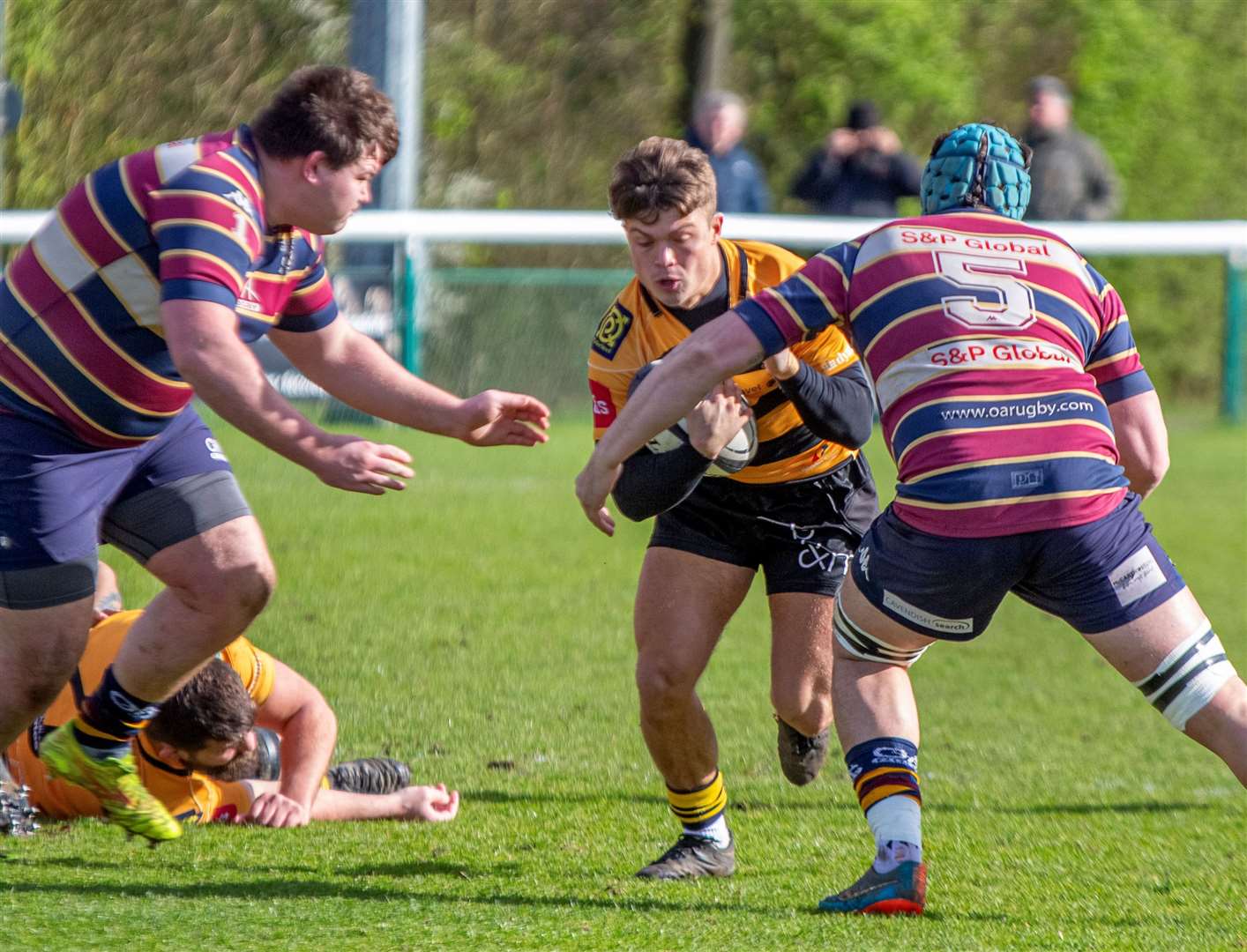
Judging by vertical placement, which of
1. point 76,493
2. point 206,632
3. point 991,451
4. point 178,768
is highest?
point 991,451

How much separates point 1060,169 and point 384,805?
33.1ft

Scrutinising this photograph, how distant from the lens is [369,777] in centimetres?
551

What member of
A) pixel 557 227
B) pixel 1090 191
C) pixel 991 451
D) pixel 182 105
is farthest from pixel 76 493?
pixel 1090 191

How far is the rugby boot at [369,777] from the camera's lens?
548 centimetres

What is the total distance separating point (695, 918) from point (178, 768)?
1.71 meters

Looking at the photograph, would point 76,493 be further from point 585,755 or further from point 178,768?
point 585,755

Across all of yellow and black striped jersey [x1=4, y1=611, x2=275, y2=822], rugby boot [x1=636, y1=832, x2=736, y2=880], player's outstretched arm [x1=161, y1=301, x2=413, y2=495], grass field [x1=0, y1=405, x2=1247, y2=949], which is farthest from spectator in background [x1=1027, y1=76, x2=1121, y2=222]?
player's outstretched arm [x1=161, y1=301, x2=413, y2=495]

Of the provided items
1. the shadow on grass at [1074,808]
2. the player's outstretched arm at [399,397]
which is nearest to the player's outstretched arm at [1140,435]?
the player's outstretched arm at [399,397]

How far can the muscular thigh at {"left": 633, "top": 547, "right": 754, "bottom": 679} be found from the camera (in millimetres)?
4754

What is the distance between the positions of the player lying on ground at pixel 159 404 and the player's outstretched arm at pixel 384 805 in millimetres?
761

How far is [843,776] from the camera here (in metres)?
6.09

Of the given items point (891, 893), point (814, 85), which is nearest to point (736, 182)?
point (891, 893)

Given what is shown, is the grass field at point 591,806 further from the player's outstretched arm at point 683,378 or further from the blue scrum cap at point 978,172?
the blue scrum cap at point 978,172

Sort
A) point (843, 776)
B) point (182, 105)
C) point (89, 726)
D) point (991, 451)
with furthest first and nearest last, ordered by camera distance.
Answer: point (182, 105)
point (843, 776)
point (89, 726)
point (991, 451)
